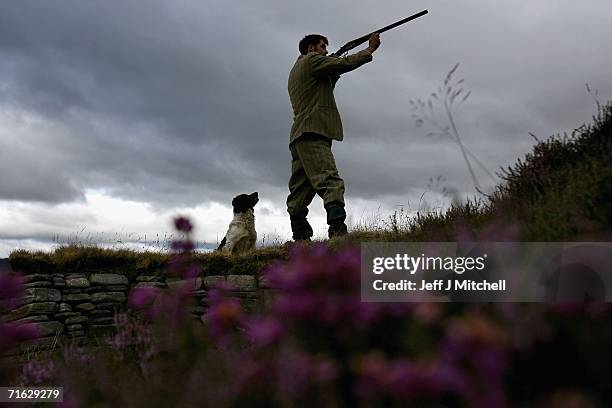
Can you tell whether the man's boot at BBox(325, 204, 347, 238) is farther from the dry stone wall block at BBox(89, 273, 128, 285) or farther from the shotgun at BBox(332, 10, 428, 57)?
the dry stone wall block at BBox(89, 273, 128, 285)

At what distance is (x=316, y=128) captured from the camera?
7.61 meters

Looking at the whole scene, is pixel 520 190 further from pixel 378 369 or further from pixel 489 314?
pixel 378 369

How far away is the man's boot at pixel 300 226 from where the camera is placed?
793 cm

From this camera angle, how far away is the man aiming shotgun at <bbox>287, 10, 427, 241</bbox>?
→ 7.21m

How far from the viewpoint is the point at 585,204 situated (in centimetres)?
284

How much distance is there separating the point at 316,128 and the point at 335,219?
54.9 inches

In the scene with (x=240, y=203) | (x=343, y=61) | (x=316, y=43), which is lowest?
(x=240, y=203)

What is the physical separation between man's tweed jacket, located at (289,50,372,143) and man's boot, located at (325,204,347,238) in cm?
114

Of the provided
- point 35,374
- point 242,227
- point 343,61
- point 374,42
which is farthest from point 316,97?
point 35,374

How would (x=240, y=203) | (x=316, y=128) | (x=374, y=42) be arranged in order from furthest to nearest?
(x=240, y=203) → (x=316, y=128) → (x=374, y=42)

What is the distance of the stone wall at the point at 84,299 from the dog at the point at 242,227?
3.65 feet

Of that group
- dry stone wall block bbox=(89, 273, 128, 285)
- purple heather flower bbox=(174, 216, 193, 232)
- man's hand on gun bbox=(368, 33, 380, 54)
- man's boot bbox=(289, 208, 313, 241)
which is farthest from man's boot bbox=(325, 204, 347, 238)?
purple heather flower bbox=(174, 216, 193, 232)

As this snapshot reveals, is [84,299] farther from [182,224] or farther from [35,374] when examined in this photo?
[182,224]

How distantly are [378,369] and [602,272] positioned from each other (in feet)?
5.26
